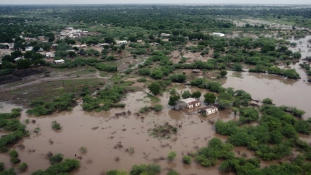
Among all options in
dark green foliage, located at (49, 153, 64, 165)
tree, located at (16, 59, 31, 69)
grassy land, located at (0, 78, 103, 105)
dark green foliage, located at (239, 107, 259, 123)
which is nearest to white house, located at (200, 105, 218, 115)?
dark green foliage, located at (239, 107, 259, 123)

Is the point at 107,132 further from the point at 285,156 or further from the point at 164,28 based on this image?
the point at 164,28

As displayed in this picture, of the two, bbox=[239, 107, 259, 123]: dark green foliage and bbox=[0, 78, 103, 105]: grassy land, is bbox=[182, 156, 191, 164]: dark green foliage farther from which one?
bbox=[0, 78, 103, 105]: grassy land

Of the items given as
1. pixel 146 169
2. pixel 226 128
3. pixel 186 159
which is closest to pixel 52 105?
pixel 146 169

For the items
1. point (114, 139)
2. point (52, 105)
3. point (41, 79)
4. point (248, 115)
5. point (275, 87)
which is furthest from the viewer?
point (41, 79)

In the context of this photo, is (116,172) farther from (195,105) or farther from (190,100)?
(195,105)

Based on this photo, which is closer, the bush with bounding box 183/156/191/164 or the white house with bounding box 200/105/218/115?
the bush with bounding box 183/156/191/164

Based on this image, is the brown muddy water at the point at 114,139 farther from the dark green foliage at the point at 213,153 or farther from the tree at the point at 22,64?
the tree at the point at 22,64
